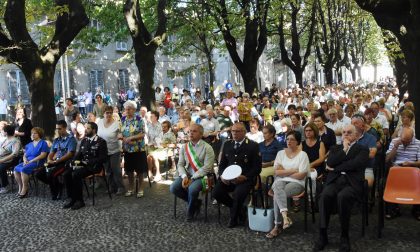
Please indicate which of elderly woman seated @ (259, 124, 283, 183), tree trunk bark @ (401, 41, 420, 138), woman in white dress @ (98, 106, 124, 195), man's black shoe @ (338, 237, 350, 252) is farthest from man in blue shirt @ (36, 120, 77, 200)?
tree trunk bark @ (401, 41, 420, 138)

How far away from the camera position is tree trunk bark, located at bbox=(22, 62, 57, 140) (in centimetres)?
1145

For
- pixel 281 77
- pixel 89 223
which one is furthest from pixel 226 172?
pixel 281 77

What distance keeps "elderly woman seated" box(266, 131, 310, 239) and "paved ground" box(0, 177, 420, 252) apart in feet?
0.80

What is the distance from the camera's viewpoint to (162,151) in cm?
1076

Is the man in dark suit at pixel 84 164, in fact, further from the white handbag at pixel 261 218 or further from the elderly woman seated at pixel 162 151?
the white handbag at pixel 261 218

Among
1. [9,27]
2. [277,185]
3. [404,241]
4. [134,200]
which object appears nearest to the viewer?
[404,241]

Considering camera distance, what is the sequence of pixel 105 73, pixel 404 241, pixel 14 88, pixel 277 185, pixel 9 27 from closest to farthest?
pixel 404 241, pixel 277 185, pixel 9 27, pixel 14 88, pixel 105 73

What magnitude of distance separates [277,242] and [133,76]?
108 ft

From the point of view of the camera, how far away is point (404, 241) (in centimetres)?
612

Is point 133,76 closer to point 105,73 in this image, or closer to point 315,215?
point 105,73

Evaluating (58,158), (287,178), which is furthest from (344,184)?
(58,158)

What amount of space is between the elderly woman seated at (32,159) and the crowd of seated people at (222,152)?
2cm

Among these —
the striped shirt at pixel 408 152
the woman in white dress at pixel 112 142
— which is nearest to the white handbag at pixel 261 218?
the striped shirt at pixel 408 152

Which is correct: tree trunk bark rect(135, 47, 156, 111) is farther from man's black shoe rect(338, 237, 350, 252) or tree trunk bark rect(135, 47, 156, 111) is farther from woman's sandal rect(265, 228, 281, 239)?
man's black shoe rect(338, 237, 350, 252)
